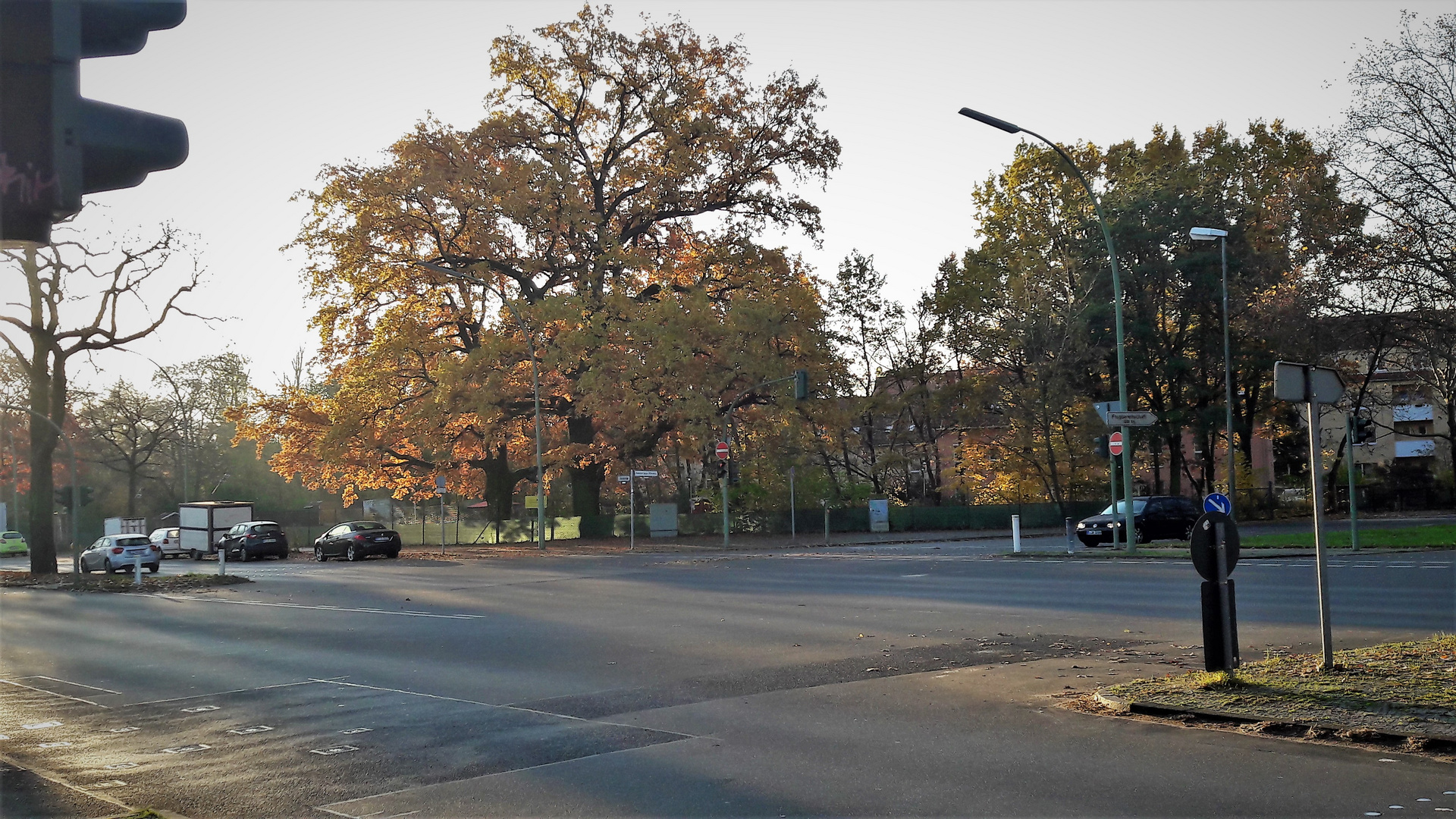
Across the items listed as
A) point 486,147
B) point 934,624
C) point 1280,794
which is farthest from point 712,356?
point 1280,794

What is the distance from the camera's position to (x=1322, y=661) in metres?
9.52

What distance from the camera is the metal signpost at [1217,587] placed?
897 centimetres

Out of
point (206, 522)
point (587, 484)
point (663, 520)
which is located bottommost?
point (663, 520)

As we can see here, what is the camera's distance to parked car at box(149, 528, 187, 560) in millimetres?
55375

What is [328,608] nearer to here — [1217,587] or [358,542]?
[1217,587]

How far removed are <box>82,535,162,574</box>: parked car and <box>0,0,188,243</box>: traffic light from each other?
38.6 metres

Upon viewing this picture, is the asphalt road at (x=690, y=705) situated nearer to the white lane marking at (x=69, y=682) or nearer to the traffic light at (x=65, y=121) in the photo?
the white lane marking at (x=69, y=682)

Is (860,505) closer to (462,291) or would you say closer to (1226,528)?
(462,291)

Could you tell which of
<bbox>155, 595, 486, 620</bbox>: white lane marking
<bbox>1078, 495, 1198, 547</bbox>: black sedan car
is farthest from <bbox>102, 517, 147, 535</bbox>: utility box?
<bbox>1078, 495, 1198, 547</bbox>: black sedan car

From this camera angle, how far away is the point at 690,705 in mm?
9547

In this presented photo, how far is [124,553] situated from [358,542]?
25.5 feet

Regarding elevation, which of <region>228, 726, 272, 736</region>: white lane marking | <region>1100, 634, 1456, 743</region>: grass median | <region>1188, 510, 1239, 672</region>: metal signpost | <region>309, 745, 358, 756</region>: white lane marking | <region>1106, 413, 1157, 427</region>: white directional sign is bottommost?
<region>228, 726, 272, 736</region>: white lane marking

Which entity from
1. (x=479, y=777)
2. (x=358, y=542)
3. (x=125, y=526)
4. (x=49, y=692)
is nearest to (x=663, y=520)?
(x=358, y=542)

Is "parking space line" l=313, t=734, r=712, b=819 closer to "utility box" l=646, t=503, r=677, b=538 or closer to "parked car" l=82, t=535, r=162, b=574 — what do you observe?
"parked car" l=82, t=535, r=162, b=574
